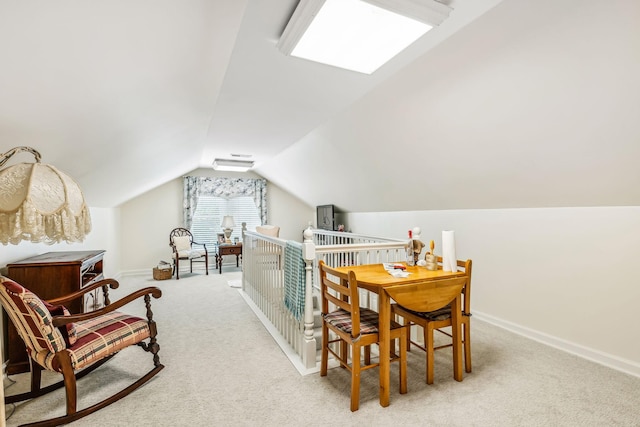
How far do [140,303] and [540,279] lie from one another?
4704 mm

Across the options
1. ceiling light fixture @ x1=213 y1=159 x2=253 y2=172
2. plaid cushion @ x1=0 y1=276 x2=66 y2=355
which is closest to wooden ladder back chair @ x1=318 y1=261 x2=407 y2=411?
plaid cushion @ x1=0 y1=276 x2=66 y2=355

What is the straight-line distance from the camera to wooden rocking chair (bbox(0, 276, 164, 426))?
5.67ft

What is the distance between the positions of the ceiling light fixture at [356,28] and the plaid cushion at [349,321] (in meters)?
1.69

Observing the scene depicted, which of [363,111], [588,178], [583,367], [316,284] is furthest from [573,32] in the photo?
[316,284]

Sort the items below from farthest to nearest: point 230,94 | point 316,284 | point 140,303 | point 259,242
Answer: point 316,284 → point 140,303 → point 259,242 → point 230,94

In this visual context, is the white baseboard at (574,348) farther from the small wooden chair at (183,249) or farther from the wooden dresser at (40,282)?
the small wooden chair at (183,249)

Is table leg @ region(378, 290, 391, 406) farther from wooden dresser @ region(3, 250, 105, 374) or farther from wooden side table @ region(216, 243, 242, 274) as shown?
wooden side table @ region(216, 243, 242, 274)

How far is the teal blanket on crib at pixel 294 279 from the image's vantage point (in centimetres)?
248

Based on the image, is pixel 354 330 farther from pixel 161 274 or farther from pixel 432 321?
pixel 161 274

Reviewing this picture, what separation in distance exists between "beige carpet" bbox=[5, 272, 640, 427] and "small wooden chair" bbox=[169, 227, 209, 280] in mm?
2890

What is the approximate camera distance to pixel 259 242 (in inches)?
151

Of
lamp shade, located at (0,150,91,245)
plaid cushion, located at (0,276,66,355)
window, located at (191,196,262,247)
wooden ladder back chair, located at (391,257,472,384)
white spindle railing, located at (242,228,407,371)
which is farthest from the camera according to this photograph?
window, located at (191,196,262,247)

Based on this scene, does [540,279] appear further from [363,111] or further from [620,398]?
[363,111]

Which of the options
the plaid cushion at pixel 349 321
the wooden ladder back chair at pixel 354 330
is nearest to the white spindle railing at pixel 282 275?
the wooden ladder back chair at pixel 354 330
